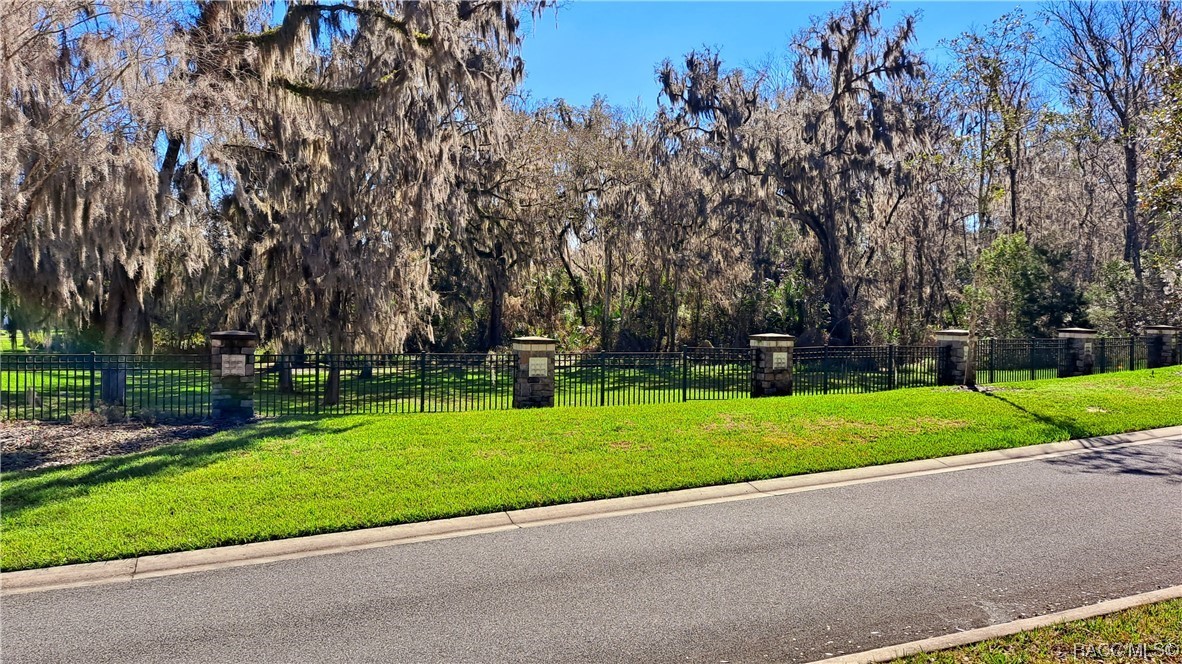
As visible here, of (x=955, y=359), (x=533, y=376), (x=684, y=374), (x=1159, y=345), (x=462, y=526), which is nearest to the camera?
(x=462, y=526)

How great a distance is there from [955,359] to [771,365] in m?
5.27

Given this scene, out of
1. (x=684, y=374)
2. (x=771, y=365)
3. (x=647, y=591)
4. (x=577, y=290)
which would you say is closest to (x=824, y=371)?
(x=771, y=365)

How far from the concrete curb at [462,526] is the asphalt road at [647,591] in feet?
0.69

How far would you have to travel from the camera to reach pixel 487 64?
22781mm

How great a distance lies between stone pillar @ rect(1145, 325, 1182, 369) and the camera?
23344mm

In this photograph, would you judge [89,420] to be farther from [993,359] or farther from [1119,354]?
[1119,354]

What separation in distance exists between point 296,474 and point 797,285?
28.9 m

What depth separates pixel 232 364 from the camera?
41.4 ft

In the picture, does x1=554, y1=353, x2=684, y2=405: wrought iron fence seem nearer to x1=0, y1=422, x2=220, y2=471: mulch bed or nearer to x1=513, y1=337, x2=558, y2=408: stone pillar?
x1=513, y1=337, x2=558, y2=408: stone pillar

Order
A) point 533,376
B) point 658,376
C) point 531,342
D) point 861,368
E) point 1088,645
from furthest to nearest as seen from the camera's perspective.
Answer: point 861,368 < point 658,376 < point 533,376 < point 531,342 < point 1088,645

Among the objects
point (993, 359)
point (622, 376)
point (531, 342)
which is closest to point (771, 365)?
point (622, 376)

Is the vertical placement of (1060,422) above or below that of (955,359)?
below

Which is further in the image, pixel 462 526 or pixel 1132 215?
pixel 1132 215

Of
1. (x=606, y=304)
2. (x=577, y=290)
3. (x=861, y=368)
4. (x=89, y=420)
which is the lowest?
(x=89, y=420)
